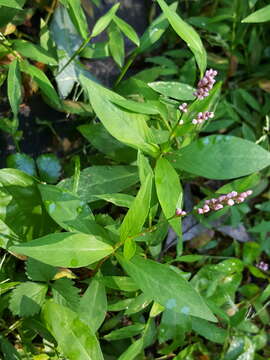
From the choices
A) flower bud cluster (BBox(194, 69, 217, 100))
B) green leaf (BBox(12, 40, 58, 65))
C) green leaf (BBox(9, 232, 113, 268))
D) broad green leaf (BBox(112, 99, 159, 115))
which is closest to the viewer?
green leaf (BBox(9, 232, 113, 268))

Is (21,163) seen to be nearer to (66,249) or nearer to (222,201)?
(66,249)

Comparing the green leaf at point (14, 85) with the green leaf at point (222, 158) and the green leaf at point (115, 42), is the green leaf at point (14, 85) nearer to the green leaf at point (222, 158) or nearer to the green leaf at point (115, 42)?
the green leaf at point (115, 42)

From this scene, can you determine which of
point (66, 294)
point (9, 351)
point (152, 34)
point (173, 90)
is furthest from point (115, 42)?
point (9, 351)

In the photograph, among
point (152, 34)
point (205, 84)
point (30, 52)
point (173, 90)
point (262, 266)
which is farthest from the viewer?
point (262, 266)

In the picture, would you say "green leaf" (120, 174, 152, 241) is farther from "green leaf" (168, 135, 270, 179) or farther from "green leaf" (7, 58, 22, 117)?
"green leaf" (7, 58, 22, 117)

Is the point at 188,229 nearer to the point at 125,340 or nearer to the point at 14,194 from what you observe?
the point at 125,340

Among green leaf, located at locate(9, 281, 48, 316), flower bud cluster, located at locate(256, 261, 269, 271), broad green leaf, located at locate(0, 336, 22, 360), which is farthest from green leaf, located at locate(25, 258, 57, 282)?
flower bud cluster, located at locate(256, 261, 269, 271)
